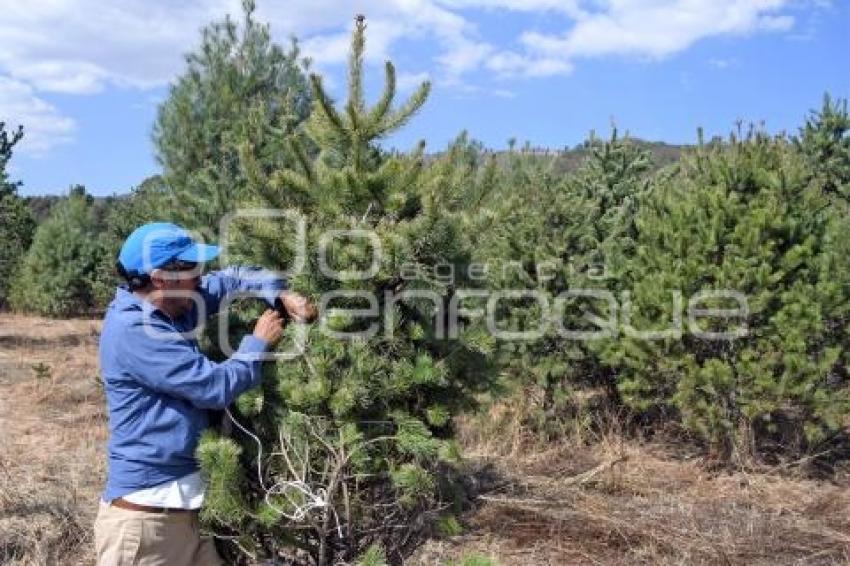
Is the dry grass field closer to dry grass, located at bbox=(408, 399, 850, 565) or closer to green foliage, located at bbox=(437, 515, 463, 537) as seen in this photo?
dry grass, located at bbox=(408, 399, 850, 565)

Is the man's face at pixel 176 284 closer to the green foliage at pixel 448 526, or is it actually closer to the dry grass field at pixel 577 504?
the green foliage at pixel 448 526

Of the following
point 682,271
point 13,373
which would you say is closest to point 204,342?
point 682,271

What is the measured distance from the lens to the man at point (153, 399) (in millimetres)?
3088

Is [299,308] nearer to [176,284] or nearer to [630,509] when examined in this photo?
[176,284]

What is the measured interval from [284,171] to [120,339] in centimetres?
85

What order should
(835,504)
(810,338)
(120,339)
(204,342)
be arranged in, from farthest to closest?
(810,338) < (835,504) < (204,342) < (120,339)

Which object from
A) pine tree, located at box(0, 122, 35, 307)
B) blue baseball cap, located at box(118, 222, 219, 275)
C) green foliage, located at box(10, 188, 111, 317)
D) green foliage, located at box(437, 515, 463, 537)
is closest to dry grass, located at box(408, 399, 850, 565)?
green foliage, located at box(437, 515, 463, 537)

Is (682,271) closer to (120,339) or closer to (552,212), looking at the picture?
(552,212)

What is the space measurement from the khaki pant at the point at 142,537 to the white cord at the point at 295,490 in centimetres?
36

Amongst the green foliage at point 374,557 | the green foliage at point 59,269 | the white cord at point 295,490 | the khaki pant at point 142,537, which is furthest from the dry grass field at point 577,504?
the green foliage at point 59,269

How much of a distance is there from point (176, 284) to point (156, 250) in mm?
145

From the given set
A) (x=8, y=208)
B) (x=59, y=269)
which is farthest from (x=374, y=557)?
(x=59, y=269)

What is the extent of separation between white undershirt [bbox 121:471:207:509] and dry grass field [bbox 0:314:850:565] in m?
1.19

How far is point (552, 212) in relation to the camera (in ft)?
26.5
